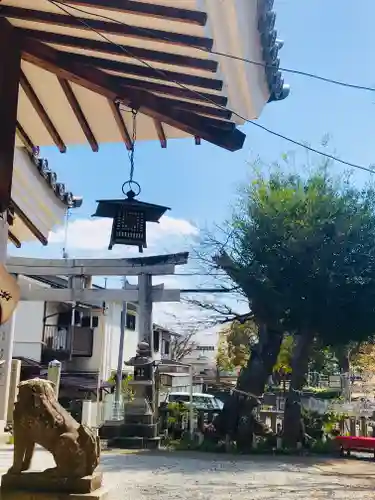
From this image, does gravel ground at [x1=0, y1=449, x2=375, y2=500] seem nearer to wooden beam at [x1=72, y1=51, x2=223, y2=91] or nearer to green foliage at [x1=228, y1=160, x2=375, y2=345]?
green foliage at [x1=228, y1=160, x2=375, y2=345]

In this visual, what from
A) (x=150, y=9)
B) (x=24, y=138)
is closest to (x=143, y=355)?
(x=24, y=138)

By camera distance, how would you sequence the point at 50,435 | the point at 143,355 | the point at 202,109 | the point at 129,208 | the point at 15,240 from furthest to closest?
the point at 143,355, the point at 15,240, the point at 129,208, the point at 50,435, the point at 202,109

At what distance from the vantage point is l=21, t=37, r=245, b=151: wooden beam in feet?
11.9

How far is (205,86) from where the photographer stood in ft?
12.4

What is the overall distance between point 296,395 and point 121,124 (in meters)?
11.2

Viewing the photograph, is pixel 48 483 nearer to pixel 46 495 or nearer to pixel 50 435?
pixel 46 495

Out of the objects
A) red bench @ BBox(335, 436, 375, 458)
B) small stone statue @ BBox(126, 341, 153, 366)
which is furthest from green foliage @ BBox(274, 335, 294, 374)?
red bench @ BBox(335, 436, 375, 458)

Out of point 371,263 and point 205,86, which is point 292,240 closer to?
point 371,263

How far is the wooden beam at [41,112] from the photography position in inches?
162

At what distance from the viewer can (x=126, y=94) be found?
12.8 feet

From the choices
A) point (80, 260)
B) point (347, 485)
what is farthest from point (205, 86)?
point (80, 260)

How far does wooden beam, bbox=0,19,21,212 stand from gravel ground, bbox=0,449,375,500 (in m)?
4.74

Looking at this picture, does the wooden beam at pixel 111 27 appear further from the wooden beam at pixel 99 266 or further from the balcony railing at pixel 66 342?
the balcony railing at pixel 66 342

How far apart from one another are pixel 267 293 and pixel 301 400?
3.10 m
